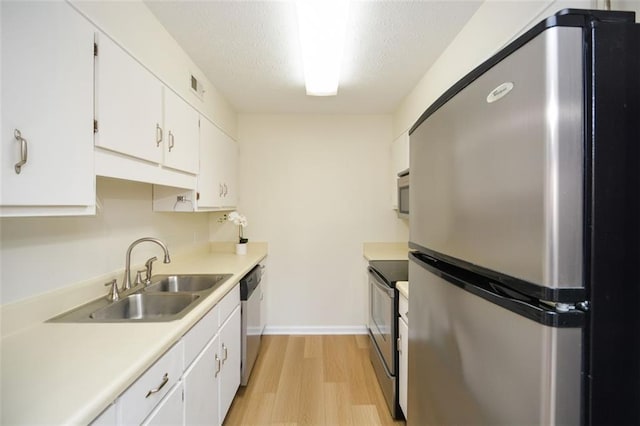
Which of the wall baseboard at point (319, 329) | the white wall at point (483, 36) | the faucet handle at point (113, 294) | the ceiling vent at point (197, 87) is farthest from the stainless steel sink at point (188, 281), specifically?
the white wall at point (483, 36)

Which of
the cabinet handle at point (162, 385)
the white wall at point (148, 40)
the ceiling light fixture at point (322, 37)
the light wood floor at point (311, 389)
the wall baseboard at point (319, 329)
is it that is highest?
the ceiling light fixture at point (322, 37)

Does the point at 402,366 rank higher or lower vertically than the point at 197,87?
lower

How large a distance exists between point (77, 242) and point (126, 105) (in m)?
0.72

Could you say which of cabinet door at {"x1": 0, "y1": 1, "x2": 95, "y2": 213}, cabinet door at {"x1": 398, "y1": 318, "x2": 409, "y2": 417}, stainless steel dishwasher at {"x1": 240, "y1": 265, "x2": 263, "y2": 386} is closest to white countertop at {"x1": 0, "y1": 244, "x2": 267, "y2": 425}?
cabinet door at {"x1": 0, "y1": 1, "x2": 95, "y2": 213}

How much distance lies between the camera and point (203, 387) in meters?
1.34

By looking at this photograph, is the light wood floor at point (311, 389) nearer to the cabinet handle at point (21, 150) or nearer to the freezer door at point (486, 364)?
the freezer door at point (486, 364)

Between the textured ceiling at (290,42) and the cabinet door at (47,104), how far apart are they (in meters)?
0.74

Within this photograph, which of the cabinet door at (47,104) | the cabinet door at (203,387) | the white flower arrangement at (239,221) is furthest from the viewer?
the white flower arrangement at (239,221)

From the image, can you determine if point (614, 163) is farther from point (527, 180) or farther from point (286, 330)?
point (286, 330)

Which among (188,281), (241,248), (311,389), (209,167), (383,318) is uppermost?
(209,167)

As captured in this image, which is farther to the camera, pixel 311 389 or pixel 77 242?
pixel 311 389

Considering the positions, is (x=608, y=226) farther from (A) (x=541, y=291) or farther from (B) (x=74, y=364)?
(B) (x=74, y=364)

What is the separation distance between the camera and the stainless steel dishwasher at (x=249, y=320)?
2037mm

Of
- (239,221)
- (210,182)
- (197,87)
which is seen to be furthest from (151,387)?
(239,221)
